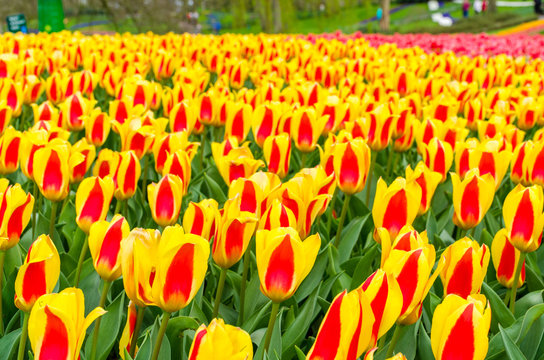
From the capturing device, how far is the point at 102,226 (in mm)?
1510

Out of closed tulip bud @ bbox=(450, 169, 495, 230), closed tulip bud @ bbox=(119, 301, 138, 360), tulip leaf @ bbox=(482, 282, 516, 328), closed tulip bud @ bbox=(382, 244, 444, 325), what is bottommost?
tulip leaf @ bbox=(482, 282, 516, 328)

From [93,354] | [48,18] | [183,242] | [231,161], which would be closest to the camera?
[183,242]

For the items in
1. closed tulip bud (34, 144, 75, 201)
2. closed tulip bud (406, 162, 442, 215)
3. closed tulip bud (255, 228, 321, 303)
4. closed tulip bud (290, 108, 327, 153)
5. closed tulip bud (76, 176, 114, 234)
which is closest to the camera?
closed tulip bud (255, 228, 321, 303)

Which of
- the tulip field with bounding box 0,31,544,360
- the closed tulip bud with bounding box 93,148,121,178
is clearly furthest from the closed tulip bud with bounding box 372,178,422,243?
the closed tulip bud with bounding box 93,148,121,178

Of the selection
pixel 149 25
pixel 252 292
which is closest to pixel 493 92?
pixel 252 292

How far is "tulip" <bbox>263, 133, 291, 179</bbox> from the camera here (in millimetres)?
2426

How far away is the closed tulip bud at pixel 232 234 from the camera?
1.53 metres

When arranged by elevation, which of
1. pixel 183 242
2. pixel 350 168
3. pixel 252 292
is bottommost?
pixel 252 292

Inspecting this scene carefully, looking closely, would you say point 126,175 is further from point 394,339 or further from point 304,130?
point 394,339

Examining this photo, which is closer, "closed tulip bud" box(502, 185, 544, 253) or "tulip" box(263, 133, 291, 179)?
"closed tulip bud" box(502, 185, 544, 253)

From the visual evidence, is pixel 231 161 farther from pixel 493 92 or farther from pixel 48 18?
pixel 48 18

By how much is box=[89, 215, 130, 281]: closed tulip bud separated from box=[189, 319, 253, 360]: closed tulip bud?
1.61 ft

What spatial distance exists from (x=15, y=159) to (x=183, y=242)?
138cm

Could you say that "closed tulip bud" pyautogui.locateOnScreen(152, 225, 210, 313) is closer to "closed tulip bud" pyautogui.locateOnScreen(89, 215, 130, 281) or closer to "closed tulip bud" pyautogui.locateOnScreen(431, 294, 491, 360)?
"closed tulip bud" pyautogui.locateOnScreen(89, 215, 130, 281)
